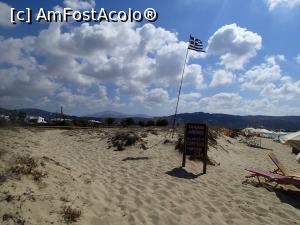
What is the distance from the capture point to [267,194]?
8.45 metres

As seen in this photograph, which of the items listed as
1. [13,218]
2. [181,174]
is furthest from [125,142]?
[13,218]

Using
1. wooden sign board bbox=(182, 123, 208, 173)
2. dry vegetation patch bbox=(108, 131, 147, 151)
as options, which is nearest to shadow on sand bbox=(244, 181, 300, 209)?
wooden sign board bbox=(182, 123, 208, 173)

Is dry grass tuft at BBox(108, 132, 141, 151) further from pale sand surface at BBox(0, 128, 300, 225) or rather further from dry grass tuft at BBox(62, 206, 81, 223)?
dry grass tuft at BBox(62, 206, 81, 223)

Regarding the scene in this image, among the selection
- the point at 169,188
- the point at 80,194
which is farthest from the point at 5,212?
the point at 169,188

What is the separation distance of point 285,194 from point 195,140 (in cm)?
358

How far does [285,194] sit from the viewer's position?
8.70 metres

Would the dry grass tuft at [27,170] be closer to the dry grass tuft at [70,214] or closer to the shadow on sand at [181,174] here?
the dry grass tuft at [70,214]

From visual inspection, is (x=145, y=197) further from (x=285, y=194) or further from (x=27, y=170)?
(x=285, y=194)

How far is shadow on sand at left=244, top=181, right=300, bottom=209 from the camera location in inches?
313

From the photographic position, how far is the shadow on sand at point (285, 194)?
26.0ft

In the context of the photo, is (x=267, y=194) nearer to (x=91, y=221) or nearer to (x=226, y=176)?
(x=226, y=176)

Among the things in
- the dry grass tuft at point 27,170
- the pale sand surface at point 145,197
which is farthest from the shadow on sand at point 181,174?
the dry grass tuft at point 27,170

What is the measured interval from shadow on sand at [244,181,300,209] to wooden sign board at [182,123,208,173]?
6.78 ft

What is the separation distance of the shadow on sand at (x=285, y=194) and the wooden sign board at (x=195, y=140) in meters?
2.07
